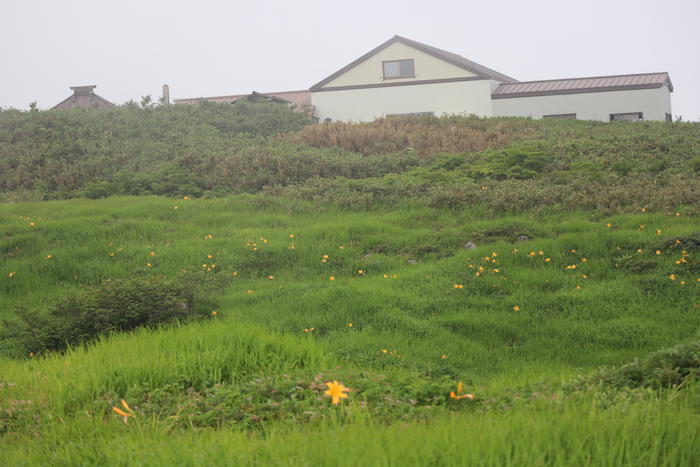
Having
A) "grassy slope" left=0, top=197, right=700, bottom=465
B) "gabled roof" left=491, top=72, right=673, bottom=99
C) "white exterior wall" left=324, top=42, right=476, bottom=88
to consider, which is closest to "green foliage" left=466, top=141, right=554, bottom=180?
"grassy slope" left=0, top=197, right=700, bottom=465

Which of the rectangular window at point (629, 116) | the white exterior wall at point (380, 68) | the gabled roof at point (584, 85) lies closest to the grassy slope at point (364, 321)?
the gabled roof at point (584, 85)

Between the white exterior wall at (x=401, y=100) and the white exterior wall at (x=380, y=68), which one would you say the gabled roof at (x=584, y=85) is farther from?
the white exterior wall at (x=380, y=68)

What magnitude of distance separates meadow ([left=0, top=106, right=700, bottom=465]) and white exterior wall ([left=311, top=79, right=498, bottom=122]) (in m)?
16.5

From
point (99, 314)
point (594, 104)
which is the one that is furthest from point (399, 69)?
point (99, 314)

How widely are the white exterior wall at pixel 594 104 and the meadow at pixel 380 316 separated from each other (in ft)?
50.6

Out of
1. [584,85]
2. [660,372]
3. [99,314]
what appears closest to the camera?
[660,372]

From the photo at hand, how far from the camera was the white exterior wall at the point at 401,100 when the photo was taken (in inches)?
1394

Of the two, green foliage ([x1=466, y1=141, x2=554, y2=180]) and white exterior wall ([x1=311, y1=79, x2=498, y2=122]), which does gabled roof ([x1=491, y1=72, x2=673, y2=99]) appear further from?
green foliage ([x1=466, y1=141, x2=554, y2=180])

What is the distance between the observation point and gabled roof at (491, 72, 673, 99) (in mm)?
33406

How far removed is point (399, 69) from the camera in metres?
37.1

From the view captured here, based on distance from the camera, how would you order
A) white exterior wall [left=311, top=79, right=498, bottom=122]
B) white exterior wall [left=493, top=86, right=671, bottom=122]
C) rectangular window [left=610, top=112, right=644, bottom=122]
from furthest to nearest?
white exterior wall [left=311, top=79, right=498, bottom=122]
rectangular window [left=610, top=112, right=644, bottom=122]
white exterior wall [left=493, top=86, right=671, bottom=122]

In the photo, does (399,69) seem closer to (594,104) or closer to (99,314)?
(594,104)

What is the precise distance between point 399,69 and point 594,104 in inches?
399

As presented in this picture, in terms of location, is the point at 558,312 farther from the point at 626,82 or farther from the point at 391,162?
the point at 626,82
